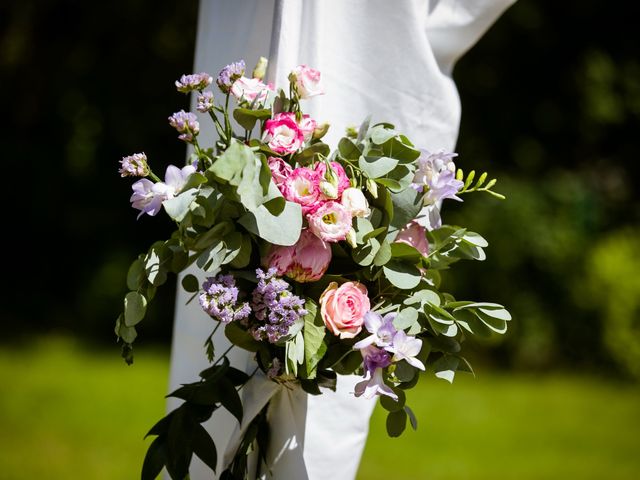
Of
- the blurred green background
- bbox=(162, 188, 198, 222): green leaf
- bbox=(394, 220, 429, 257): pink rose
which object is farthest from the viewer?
the blurred green background

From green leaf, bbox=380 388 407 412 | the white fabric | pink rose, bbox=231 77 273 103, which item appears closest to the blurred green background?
the white fabric

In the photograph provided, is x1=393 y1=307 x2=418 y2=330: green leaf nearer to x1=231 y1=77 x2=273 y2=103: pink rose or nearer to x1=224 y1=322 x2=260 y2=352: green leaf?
x1=224 y1=322 x2=260 y2=352: green leaf

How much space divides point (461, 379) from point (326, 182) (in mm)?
3922

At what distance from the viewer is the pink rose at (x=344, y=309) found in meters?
1.33

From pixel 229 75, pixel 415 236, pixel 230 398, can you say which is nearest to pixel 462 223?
pixel 415 236

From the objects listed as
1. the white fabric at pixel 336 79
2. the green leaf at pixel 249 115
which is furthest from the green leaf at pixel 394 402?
the green leaf at pixel 249 115

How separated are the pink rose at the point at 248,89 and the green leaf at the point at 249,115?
0.03m

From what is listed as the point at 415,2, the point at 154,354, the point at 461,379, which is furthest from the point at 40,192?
the point at 415,2

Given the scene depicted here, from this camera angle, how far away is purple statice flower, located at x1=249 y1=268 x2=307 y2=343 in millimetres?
1291

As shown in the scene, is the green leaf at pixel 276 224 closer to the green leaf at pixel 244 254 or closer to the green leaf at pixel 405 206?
the green leaf at pixel 244 254

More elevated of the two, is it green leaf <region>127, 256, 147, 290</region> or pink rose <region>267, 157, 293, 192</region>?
pink rose <region>267, 157, 293, 192</region>

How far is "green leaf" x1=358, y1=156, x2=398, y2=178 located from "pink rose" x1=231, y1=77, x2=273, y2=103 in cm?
23

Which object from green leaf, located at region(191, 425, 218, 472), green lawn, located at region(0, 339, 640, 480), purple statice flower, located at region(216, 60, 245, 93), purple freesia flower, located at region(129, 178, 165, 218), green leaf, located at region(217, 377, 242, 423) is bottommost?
green lawn, located at region(0, 339, 640, 480)

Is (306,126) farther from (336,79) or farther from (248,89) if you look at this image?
(336,79)
